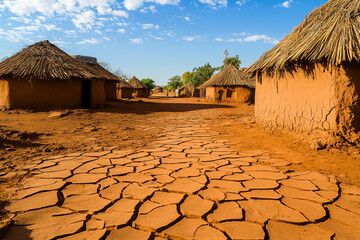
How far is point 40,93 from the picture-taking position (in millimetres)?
9500

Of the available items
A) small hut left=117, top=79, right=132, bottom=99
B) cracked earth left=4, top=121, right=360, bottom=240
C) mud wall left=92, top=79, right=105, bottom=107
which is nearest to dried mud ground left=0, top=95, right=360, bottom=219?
cracked earth left=4, top=121, right=360, bottom=240

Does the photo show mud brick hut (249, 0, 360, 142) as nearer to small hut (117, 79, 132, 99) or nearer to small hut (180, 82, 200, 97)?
small hut (117, 79, 132, 99)

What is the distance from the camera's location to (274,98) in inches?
213

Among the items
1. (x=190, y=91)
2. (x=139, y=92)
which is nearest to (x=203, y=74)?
(x=190, y=91)

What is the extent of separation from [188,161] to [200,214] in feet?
5.03

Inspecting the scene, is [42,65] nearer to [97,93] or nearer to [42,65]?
[42,65]

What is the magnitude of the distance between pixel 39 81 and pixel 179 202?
9.81 meters

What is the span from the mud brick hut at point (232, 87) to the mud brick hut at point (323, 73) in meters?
12.0

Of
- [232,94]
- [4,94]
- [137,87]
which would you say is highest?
[137,87]

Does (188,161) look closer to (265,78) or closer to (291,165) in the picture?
(291,165)

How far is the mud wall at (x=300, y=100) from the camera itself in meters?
3.82

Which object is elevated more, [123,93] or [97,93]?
[123,93]

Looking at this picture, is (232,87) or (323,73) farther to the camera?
(232,87)

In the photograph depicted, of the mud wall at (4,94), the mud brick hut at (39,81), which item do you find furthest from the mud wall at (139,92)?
the mud wall at (4,94)
